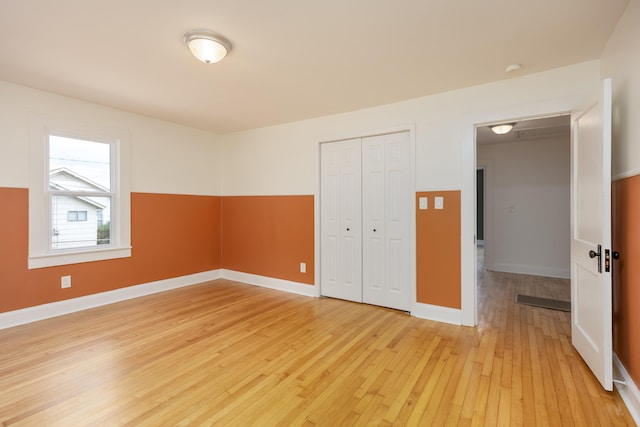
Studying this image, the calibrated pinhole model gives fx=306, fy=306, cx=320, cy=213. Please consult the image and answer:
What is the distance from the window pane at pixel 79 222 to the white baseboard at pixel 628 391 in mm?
5239

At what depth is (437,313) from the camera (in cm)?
340

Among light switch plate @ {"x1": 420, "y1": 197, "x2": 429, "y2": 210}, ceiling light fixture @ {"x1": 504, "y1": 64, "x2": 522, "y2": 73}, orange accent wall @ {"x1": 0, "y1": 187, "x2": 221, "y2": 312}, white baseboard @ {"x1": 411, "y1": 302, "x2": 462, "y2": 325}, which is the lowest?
white baseboard @ {"x1": 411, "y1": 302, "x2": 462, "y2": 325}

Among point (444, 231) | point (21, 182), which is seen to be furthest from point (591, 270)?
point (21, 182)

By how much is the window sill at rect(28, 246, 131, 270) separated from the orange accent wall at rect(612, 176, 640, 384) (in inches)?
201

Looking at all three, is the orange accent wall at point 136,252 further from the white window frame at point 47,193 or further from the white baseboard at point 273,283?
the white baseboard at point 273,283

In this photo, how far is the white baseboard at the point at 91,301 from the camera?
3.24m

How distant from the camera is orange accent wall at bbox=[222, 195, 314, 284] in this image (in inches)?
176

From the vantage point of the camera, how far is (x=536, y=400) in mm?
1981

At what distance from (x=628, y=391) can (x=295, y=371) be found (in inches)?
86.5

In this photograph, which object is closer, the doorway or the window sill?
the window sill

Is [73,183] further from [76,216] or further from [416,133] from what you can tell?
[416,133]

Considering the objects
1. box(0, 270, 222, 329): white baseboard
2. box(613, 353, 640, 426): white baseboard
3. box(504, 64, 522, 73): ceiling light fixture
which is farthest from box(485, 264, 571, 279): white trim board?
box(0, 270, 222, 329): white baseboard

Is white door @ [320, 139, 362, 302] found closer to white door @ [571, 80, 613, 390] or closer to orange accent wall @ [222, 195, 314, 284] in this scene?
orange accent wall @ [222, 195, 314, 284]

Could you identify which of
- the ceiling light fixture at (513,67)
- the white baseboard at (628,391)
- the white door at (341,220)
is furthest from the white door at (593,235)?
the white door at (341,220)
